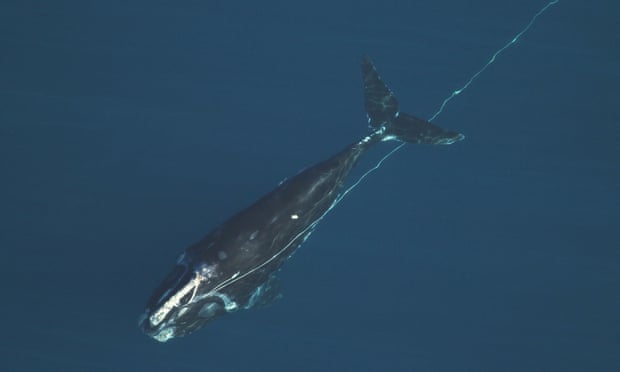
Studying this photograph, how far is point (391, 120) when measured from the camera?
45.1ft

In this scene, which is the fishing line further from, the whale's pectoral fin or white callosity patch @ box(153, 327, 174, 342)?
white callosity patch @ box(153, 327, 174, 342)

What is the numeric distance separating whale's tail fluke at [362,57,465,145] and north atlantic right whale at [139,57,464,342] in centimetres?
6

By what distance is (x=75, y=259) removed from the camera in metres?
14.0

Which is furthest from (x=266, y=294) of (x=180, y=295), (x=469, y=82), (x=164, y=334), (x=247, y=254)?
(x=469, y=82)

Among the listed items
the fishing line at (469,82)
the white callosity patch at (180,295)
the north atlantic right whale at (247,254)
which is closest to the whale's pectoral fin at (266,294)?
the north atlantic right whale at (247,254)

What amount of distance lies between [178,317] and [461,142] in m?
9.71

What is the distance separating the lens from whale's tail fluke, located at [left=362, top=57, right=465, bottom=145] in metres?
13.4

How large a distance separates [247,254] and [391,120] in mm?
5643

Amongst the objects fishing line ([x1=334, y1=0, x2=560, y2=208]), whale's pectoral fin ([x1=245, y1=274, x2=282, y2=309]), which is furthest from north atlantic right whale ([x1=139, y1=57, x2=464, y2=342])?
fishing line ([x1=334, y1=0, x2=560, y2=208])

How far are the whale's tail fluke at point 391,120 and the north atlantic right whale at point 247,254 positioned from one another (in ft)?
0.19

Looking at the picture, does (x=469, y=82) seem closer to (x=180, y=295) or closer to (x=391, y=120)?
(x=391, y=120)

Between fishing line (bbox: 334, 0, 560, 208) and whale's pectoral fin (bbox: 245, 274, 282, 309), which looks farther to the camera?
fishing line (bbox: 334, 0, 560, 208)

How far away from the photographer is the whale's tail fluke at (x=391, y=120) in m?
13.4

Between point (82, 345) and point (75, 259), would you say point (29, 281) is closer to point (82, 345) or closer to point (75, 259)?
point (75, 259)
